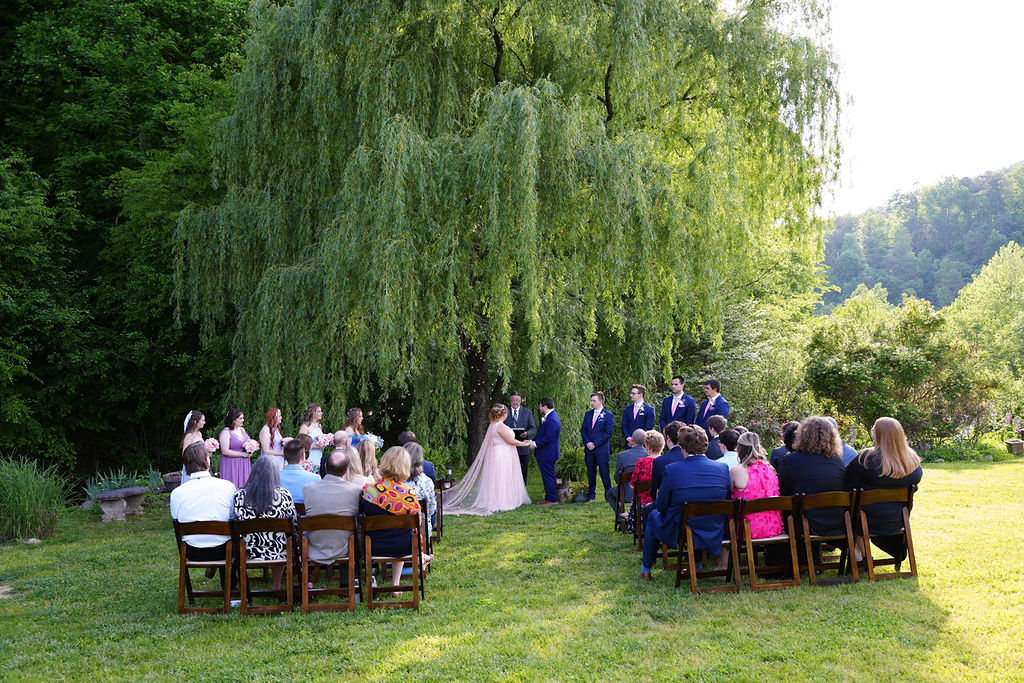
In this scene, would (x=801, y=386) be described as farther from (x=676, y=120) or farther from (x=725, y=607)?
(x=725, y=607)

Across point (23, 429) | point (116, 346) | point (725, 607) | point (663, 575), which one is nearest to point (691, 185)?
point (663, 575)

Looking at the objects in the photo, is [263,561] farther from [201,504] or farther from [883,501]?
[883,501]

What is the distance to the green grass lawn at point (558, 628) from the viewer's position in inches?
197

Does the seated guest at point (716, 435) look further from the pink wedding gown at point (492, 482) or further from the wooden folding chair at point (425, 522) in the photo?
the pink wedding gown at point (492, 482)

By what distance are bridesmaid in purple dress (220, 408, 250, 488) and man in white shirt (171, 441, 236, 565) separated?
9.96ft

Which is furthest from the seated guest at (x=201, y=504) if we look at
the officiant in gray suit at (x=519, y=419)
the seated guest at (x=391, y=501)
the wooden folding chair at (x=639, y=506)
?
the officiant in gray suit at (x=519, y=419)

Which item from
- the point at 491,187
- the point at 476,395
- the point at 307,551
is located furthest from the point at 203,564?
the point at 476,395

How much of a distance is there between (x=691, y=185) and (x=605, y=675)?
8481 mm

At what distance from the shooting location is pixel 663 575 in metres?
7.26

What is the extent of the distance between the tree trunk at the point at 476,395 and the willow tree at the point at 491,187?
0.13 ft

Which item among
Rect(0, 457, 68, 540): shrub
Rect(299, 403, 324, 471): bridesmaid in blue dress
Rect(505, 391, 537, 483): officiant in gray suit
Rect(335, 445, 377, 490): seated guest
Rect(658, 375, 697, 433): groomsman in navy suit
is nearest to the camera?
Rect(335, 445, 377, 490): seated guest

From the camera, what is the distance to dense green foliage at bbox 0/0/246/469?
54.6ft

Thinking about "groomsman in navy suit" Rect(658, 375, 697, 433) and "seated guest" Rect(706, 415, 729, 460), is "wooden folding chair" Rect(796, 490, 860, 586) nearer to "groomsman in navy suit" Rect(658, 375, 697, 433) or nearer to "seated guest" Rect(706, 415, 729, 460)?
"seated guest" Rect(706, 415, 729, 460)

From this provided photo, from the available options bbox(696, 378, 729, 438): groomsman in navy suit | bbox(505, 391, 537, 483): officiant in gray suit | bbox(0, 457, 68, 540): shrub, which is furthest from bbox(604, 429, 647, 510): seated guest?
bbox(0, 457, 68, 540): shrub
